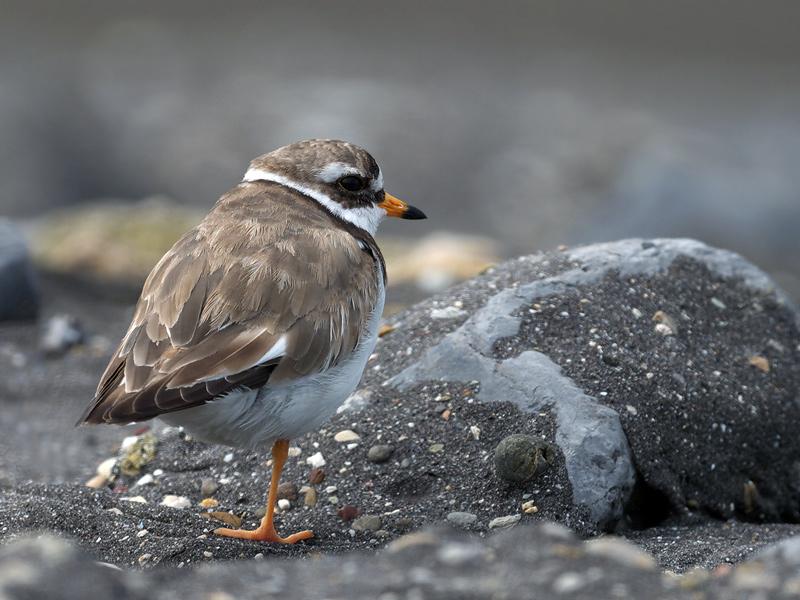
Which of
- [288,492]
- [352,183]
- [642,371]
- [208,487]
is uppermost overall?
[352,183]

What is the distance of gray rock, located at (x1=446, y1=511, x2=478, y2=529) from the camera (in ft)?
16.9

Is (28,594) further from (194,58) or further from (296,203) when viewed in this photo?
(194,58)

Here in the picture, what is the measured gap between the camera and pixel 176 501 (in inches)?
227

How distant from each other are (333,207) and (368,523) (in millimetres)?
1572

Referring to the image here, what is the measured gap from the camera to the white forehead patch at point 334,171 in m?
5.65

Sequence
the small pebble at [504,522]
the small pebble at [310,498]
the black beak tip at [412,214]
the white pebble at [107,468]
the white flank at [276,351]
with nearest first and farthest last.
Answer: the white flank at [276,351] → the small pebble at [504,522] → the small pebble at [310,498] → the black beak tip at [412,214] → the white pebble at [107,468]

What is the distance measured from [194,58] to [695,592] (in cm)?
2229

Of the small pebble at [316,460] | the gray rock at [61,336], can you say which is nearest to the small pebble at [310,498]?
the small pebble at [316,460]

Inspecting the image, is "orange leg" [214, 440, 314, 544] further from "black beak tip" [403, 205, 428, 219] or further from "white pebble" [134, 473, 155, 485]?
"black beak tip" [403, 205, 428, 219]

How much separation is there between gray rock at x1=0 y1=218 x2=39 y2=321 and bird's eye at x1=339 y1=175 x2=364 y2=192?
4375 mm

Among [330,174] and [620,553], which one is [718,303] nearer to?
[330,174]

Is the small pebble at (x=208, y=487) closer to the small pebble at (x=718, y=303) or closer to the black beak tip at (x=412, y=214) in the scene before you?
the black beak tip at (x=412, y=214)

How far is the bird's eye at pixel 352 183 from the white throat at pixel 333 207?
97 millimetres

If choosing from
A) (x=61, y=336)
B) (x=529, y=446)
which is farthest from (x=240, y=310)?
(x=61, y=336)
